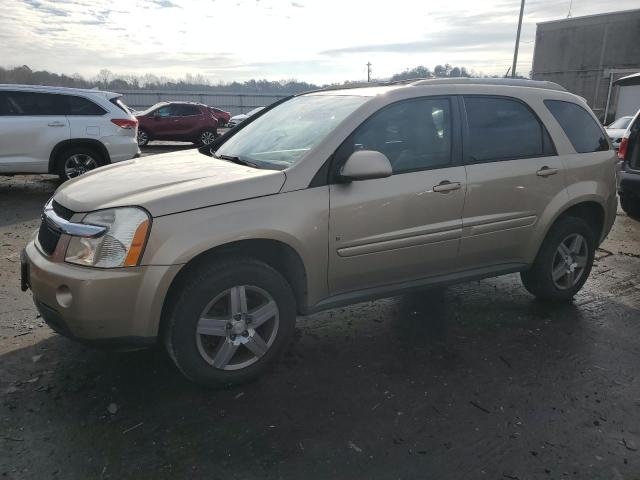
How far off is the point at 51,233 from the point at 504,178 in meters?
3.06

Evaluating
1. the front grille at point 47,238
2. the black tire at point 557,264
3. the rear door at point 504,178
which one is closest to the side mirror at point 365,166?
the rear door at point 504,178

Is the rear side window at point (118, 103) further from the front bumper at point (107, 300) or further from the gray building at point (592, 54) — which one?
the gray building at point (592, 54)

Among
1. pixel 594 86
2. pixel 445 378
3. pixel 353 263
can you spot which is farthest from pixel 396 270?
pixel 594 86

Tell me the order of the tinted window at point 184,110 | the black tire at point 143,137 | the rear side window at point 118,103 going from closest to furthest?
the rear side window at point 118,103 < the black tire at point 143,137 < the tinted window at point 184,110

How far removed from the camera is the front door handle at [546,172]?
3.94 meters

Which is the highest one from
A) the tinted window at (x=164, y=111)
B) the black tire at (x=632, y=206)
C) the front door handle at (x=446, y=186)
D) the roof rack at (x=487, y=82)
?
the roof rack at (x=487, y=82)

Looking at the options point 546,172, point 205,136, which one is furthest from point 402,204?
point 205,136

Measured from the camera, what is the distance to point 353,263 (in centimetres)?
328

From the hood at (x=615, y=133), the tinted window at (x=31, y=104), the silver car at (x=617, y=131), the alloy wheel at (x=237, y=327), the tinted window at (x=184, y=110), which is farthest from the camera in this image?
the tinted window at (x=184, y=110)

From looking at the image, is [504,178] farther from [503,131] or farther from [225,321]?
[225,321]

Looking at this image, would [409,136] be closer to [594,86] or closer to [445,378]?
[445,378]

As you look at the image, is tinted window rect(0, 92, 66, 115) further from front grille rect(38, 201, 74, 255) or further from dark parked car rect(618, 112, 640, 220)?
dark parked car rect(618, 112, 640, 220)

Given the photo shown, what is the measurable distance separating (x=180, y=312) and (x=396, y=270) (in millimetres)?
1467

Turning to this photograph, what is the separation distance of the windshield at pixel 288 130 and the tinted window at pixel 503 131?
89 centimetres
